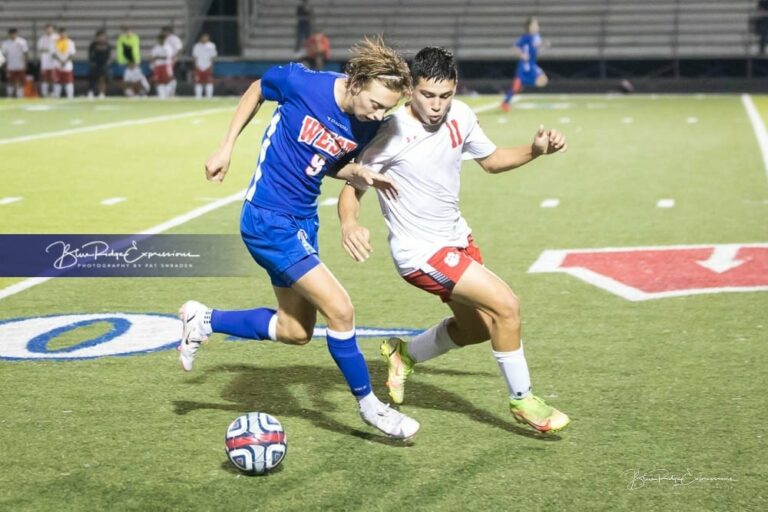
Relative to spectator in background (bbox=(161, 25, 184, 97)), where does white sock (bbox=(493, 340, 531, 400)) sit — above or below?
above

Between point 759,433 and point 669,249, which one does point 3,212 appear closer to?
point 669,249

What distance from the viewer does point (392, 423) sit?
5.59 meters

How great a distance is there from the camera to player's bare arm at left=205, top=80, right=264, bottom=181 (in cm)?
585

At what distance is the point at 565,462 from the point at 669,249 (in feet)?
18.5

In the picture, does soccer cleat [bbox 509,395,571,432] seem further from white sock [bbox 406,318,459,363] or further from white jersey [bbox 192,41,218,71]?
white jersey [bbox 192,41,218,71]

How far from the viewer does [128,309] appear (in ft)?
28.3

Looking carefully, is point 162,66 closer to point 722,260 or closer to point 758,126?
point 758,126

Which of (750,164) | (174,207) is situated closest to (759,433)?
(174,207)

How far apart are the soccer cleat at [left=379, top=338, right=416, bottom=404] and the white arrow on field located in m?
3.99

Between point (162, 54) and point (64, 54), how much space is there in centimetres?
251

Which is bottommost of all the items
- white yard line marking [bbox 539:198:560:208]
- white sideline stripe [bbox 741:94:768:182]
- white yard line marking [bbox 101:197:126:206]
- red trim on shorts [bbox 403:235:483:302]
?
white sideline stripe [bbox 741:94:768:182]

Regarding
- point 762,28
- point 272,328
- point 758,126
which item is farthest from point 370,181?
point 762,28

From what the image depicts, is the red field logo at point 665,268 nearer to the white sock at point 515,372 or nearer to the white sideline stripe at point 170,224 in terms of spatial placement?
the white sock at point 515,372

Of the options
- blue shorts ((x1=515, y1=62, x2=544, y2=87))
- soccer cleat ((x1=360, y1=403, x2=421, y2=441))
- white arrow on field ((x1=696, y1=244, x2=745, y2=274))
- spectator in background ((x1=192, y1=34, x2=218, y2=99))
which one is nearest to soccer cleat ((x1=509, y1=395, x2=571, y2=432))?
soccer cleat ((x1=360, y1=403, x2=421, y2=441))
